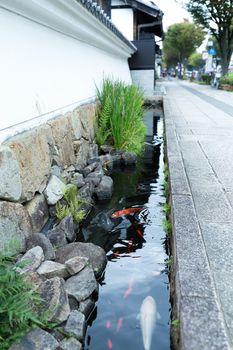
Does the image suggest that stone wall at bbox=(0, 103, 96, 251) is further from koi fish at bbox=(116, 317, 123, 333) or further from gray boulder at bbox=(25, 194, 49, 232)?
koi fish at bbox=(116, 317, 123, 333)

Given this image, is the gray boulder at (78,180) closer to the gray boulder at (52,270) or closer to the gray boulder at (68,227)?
the gray boulder at (68,227)

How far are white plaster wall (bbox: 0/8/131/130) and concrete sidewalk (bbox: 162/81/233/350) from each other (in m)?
1.69

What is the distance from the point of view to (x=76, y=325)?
202 centimetres

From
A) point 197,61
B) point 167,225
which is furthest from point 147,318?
point 197,61

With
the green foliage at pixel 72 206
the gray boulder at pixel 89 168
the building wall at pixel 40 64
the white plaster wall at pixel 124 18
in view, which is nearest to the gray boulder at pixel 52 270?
the green foliage at pixel 72 206

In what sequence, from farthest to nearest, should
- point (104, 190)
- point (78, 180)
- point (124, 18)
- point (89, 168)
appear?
point (124, 18)
point (89, 168)
point (104, 190)
point (78, 180)

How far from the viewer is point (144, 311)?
2.33m

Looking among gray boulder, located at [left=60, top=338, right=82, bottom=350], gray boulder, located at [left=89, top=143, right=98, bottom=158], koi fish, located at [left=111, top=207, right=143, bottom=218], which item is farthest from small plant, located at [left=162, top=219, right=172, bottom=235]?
gray boulder, located at [left=89, top=143, right=98, bottom=158]

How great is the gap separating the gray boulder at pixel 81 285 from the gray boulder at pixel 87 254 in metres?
0.24

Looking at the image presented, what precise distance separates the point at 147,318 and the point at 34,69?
2.65 metres

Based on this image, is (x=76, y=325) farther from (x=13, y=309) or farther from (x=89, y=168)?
(x=89, y=168)

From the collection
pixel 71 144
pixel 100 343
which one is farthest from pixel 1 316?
pixel 71 144

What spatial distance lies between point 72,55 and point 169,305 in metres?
3.91

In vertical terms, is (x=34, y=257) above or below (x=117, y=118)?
below
